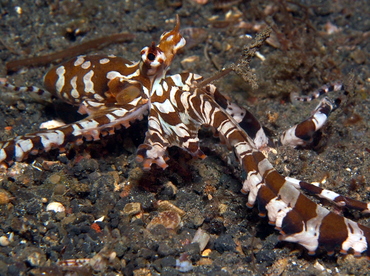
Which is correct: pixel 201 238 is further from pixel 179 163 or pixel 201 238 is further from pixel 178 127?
pixel 178 127

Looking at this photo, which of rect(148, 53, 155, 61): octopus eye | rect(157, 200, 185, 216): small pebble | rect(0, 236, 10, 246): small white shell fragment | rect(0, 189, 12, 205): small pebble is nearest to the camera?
rect(0, 236, 10, 246): small white shell fragment

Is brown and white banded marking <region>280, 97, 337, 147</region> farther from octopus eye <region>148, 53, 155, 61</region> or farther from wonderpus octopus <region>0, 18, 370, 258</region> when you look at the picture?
octopus eye <region>148, 53, 155, 61</region>

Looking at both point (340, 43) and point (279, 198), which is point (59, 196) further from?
point (340, 43)

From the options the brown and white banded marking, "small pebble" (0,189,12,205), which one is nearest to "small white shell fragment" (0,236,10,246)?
"small pebble" (0,189,12,205)

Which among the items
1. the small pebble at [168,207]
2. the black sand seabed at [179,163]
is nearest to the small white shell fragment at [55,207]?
the black sand seabed at [179,163]

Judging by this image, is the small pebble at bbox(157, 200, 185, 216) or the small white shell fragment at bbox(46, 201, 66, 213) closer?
the small white shell fragment at bbox(46, 201, 66, 213)

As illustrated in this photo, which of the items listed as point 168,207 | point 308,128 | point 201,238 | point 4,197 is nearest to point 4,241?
point 4,197

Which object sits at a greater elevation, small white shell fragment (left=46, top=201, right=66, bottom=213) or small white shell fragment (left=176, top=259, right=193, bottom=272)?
small white shell fragment (left=176, top=259, right=193, bottom=272)

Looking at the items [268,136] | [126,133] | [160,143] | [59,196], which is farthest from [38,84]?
[268,136]

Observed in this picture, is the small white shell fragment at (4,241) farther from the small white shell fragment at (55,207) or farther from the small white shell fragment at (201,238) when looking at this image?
the small white shell fragment at (201,238)
